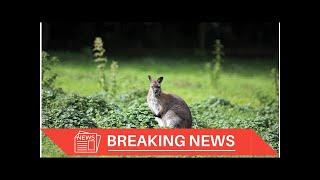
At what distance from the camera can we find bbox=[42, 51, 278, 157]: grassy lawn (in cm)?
1706

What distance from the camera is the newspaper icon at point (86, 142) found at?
16.6 meters

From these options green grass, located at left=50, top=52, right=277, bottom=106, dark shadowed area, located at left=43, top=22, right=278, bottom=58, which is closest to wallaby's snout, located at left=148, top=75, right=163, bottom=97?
green grass, located at left=50, top=52, right=277, bottom=106

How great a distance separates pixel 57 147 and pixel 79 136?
375mm

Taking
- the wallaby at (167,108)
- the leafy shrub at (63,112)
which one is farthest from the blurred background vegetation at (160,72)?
the wallaby at (167,108)

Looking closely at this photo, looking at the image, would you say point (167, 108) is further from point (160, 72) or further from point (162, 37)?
point (162, 37)

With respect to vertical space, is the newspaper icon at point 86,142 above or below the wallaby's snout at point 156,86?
below

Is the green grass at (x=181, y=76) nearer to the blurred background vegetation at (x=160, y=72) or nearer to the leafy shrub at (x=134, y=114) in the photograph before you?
the blurred background vegetation at (x=160, y=72)

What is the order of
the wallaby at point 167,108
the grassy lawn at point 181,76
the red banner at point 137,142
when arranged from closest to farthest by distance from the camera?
the red banner at point 137,142 < the wallaby at point 167,108 < the grassy lawn at point 181,76

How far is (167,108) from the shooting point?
55.0ft

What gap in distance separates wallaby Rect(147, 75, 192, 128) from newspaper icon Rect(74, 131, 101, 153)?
0.98 meters

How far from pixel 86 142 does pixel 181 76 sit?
188 centimetres

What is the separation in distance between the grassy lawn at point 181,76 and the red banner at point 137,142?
0.71 m

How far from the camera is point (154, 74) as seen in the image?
17.0m

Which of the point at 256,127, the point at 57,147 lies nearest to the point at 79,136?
the point at 57,147
